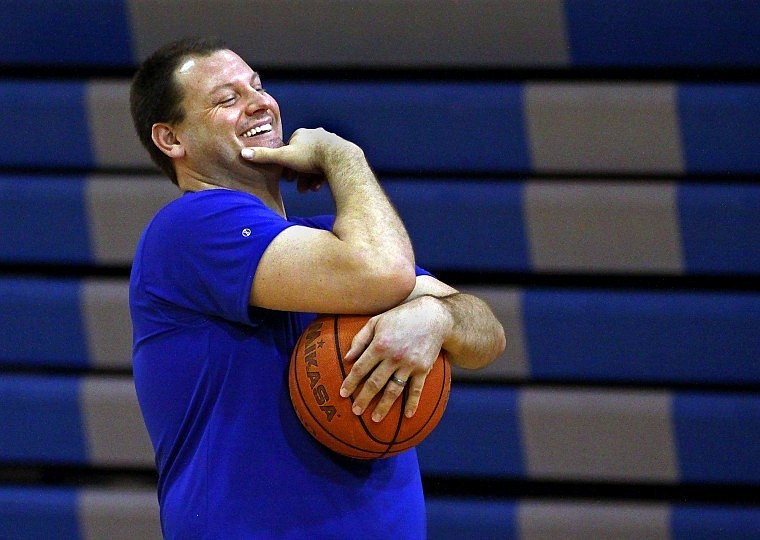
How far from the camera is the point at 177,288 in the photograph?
1777 mm

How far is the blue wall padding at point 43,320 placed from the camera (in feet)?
10.3

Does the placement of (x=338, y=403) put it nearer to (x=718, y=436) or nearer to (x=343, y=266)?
(x=343, y=266)

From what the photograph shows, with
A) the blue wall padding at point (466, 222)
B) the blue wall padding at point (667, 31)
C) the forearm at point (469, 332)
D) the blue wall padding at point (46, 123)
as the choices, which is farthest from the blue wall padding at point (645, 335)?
the blue wall padding at point (46, 123)

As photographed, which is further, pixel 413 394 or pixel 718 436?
pixel 718 436

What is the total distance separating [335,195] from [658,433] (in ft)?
5.22

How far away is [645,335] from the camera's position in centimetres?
295

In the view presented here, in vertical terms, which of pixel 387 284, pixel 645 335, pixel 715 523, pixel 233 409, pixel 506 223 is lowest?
pixel 715 523

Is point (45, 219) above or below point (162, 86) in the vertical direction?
below

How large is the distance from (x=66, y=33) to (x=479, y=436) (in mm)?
1762

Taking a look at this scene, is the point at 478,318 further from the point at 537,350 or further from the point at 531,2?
the point at 531,2

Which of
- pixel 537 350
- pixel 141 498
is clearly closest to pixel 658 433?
pixel 537 350

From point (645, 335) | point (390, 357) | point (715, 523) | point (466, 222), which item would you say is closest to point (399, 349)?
point (390, 357)

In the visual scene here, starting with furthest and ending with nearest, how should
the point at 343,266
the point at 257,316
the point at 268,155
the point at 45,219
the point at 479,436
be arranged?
the point at 45,219 → the point at 479,436 → the point at 268,155 → the point at 257,316 → the point at 343,266

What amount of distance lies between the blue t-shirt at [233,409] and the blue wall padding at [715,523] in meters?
1.45
